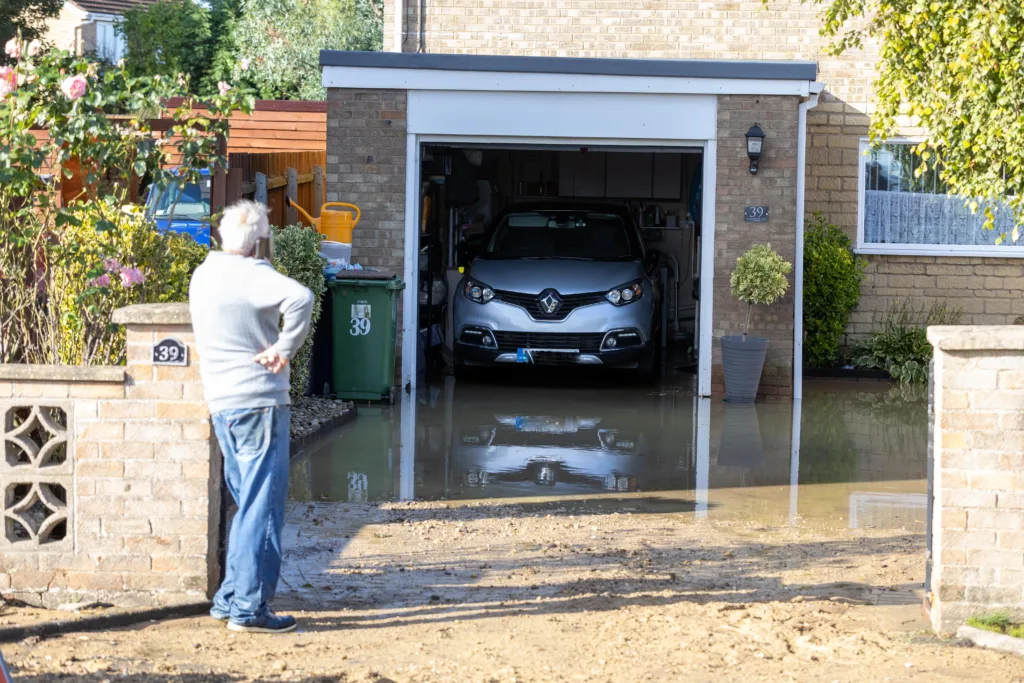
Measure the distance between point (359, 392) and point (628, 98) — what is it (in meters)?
3.78

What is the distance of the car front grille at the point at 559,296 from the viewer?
1302 cm

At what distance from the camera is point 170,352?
562cm

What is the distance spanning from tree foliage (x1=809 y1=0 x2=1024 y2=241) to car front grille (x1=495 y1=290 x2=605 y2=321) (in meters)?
4.41

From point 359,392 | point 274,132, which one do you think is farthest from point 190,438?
point 274,132

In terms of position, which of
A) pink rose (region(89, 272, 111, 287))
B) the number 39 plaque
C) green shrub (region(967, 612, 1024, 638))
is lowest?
green shrub (region(967, 612, 1024, 638))

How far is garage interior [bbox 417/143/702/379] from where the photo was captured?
50.9ft

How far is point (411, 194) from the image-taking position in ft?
42.2

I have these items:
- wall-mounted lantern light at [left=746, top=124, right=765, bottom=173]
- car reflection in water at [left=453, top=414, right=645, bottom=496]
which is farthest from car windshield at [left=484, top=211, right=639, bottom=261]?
car reflection in water at [left=453, top=414, right=645, bottom=496]

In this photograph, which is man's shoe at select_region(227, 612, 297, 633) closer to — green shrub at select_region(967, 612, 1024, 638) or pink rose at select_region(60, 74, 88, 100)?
pink rose at select_region(60, 74, 88, 100)

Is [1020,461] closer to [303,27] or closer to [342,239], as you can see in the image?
[342,239]

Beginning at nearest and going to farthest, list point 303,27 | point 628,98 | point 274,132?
point 628,98 → point 274,132 → point 303,27

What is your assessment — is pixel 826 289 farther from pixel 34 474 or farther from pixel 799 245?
pixel 34 474

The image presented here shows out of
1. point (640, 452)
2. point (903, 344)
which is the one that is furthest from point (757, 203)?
point (640, 452)

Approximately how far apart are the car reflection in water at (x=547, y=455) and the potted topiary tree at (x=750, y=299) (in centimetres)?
175
